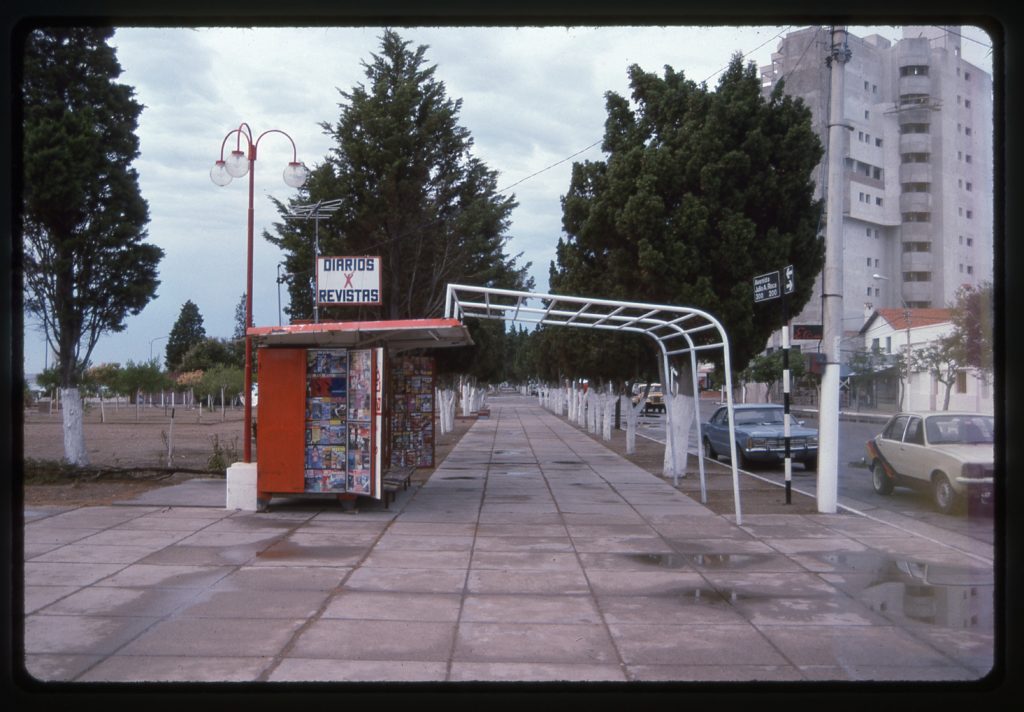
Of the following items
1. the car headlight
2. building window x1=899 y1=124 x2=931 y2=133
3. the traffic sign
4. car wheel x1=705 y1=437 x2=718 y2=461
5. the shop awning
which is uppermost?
building window x1=899 y1=124 x2=931 y2=133

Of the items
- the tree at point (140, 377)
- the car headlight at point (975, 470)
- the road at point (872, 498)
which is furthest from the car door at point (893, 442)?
the tree at point (140, 377)

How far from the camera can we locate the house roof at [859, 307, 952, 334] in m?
19.5

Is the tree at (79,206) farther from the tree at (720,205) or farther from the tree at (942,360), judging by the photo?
the tree at (942,360)

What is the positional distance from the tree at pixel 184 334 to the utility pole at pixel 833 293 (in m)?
84.3

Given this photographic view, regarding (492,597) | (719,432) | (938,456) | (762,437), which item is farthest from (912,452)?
(719,432)

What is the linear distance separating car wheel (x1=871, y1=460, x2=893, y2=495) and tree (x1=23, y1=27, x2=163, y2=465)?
504 inches

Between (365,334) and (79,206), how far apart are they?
678 centimetres

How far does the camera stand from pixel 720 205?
1591 cm

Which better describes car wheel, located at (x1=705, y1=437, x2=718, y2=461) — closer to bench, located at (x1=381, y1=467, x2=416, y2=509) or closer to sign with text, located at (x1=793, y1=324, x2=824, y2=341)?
bench, located at (x1=381, y1=467, x2=416, y2=509)

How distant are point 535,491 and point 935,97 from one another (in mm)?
8225

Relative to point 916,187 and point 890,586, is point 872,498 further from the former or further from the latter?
point 916,187

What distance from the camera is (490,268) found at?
21.0 metres

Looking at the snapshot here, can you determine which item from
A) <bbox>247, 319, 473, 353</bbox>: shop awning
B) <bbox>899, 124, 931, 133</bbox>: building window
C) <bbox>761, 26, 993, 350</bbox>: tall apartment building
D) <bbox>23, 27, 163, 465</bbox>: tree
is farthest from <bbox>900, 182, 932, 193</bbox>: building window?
<bbox>23, 27, 163, 465</bbox>: tree

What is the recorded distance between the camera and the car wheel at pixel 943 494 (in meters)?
11.8
